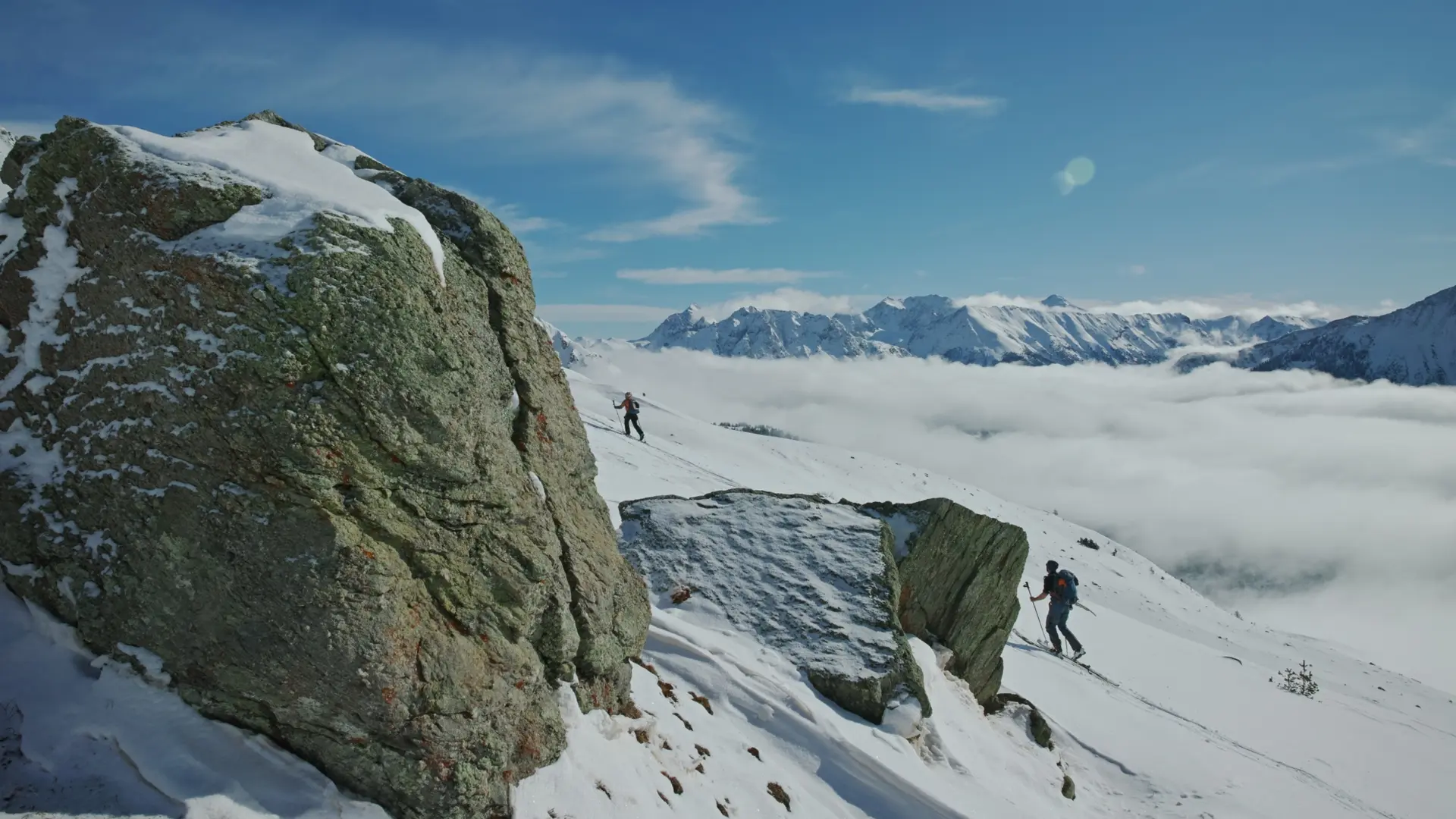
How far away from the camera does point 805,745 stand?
9945 mm

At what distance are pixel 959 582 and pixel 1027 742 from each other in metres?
3.14

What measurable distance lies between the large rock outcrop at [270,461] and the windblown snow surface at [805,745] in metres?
0.33

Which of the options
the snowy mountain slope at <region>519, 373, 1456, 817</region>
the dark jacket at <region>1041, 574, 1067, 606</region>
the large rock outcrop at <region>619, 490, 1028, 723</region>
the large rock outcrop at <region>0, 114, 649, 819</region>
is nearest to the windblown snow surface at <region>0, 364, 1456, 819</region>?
the snowy mountain slope at <region>519, 373, 1456, 817</region>

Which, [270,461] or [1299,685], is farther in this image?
[1299,685]

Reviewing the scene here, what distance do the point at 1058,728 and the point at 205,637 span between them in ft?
48.2

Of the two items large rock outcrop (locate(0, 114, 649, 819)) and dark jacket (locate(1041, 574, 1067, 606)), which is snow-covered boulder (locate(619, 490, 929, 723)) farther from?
dark jacket (locate(1041, 574, 1067, 606))

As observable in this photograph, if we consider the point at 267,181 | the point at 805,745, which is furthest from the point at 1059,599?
the point at 267,181

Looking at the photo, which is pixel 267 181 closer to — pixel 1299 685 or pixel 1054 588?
pixel 1054 588

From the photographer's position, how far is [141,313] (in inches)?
225

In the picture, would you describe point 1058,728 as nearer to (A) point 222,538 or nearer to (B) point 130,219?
(A) point 222,538

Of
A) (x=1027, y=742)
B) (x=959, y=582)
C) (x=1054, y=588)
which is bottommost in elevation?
(x=1027, y=742)

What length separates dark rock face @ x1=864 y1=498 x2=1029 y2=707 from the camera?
1453 centimetres

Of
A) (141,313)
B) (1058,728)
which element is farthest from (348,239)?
(1058,728)

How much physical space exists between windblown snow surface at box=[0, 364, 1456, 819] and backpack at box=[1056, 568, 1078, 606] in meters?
1.74
